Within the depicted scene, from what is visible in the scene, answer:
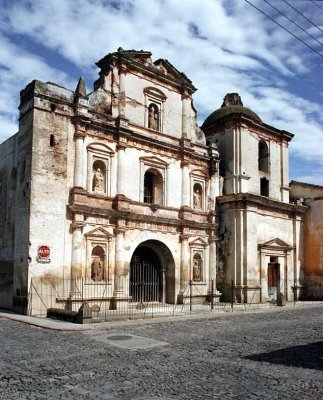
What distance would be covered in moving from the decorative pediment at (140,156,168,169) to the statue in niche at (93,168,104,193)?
251 centimetres

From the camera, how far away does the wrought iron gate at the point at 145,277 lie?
22531 millimetres

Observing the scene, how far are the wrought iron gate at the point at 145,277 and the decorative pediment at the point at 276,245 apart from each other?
6787mm

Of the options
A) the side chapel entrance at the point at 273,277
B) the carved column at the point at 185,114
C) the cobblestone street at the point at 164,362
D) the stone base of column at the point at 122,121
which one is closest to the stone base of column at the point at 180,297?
the side chapel entrance at the point at 273,277

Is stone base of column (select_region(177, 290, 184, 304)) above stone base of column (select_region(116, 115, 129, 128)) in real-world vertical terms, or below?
below

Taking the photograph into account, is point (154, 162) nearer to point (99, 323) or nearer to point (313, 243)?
point (99, 323)

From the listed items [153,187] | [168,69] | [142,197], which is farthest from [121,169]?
[168,69]

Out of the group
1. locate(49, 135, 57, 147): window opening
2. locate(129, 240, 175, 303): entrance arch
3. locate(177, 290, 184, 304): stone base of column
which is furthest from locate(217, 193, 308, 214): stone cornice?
locate(49, 135, 57, 147): window opening

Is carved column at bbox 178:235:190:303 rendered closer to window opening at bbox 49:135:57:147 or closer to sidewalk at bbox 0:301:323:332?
Result: sidewalk at bbox 0:301:323:332

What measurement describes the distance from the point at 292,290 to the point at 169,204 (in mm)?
10900

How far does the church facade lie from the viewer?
1897 centimetres

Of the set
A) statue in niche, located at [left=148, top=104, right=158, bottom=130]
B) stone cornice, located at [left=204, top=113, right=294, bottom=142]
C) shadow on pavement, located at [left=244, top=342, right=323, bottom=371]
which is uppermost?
stone cornice, located at [left=204, top=113, right=294, bottom=142]

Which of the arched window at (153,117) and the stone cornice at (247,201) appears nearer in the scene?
the arched window at (153,117)

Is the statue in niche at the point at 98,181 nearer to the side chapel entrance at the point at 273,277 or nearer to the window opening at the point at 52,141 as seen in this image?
the window opening at the point at 52,141

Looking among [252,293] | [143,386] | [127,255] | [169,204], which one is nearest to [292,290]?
[252,293]
